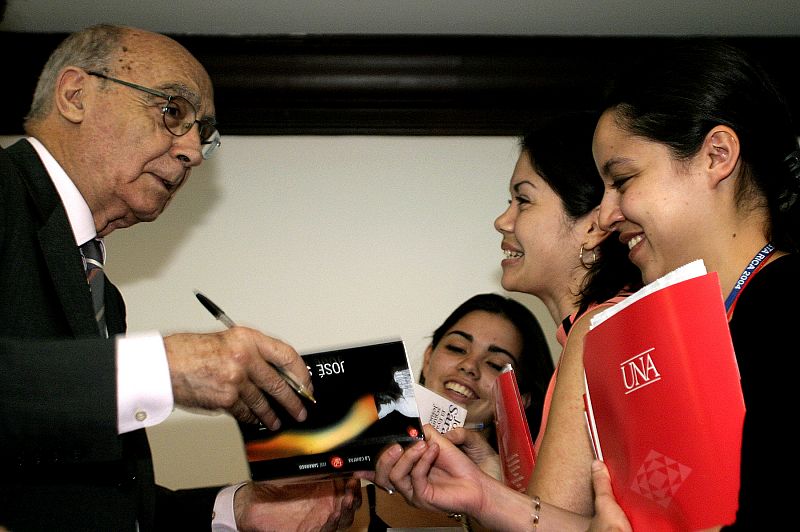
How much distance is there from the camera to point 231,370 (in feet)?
4.43

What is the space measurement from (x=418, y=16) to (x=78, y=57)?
52.9 inches

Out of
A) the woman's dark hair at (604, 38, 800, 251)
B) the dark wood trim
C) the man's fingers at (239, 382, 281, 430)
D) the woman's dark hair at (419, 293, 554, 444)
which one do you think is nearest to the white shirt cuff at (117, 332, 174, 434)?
the man's fingers at (239, 382, 281, 430)

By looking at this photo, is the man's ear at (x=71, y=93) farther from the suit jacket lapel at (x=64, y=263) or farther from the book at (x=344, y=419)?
the book at (x=344, y=419)

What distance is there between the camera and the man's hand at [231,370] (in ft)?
4.41

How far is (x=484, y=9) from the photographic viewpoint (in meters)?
3.01

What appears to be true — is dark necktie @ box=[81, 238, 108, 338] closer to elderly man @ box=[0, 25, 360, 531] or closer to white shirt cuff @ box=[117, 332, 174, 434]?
elderly man @ box=[0, 25, 360, 531]

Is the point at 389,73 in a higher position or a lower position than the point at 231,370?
higher

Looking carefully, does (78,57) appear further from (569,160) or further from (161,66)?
(569,160)

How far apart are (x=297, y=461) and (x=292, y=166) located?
196cm

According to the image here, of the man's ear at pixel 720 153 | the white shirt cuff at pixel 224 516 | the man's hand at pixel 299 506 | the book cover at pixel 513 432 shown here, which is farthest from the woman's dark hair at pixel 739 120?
the white shirt cuff at pixel 224 516

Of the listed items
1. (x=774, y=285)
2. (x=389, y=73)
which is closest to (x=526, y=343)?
(x=389, y=73)

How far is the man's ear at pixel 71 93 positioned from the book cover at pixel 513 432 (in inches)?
45.6

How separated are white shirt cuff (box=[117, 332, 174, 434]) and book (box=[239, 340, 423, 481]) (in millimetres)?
230

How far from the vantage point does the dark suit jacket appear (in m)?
1.21
